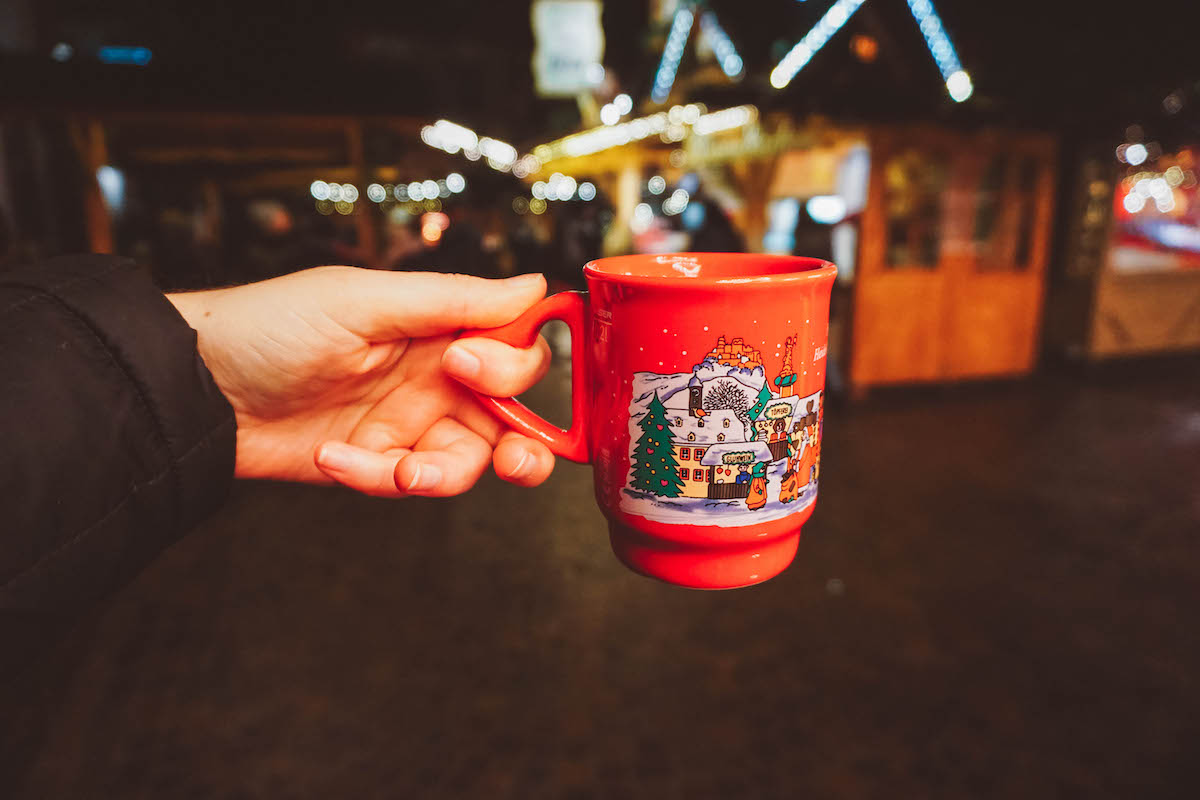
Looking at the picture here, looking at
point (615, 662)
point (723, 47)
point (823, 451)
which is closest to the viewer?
point (615, 662)

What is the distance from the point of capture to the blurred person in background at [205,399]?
0.77 metres

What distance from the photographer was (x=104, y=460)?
31.9 inches

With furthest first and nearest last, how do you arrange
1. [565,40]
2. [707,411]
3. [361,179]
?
[565,40]
[361,179]
[707,411]

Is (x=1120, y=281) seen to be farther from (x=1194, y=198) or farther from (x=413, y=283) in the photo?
(x=413, y=283)

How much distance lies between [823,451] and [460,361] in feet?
13.7

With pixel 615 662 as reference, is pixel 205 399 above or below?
above

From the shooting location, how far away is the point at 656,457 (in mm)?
744

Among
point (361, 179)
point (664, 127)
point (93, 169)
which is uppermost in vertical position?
point (664, 127)

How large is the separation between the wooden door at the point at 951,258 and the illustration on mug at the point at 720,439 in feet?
18.3

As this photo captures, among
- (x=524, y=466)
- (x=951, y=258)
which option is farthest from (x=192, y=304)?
(x=951, y=258)

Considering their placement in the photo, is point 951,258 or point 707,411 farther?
point 951,258

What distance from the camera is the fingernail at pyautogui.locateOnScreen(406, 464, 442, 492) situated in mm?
981

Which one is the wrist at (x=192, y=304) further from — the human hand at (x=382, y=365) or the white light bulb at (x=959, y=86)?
the white light bulb at (x=959, y=86)

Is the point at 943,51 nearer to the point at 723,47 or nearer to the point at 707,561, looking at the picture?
the point at 723,47
